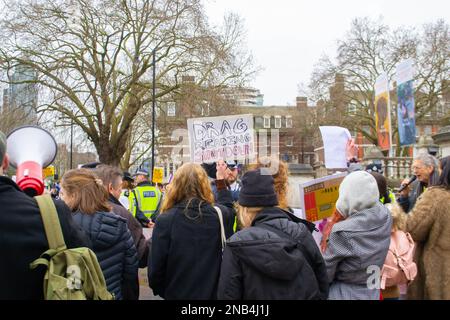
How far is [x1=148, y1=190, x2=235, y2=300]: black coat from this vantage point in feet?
12.1

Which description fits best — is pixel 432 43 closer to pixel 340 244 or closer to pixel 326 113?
pixel 326 113

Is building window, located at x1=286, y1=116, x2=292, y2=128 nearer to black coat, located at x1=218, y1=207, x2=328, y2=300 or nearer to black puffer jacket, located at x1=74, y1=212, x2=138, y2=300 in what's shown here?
black puffer jacket, located at x1=74, y1=212, x2=138, y2=300

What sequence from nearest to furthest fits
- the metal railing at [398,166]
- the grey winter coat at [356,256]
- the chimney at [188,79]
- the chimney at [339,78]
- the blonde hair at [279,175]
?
the grey winter coat at [356,256] → the blonde hair at [279,175] → the metal railing at [398,166] → the chimney at [188,79] → the chimney at [339,78]

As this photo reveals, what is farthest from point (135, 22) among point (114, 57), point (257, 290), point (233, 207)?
point (257, 290)

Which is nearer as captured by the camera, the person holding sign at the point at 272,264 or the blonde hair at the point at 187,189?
the person holding sign at the point at 272,264

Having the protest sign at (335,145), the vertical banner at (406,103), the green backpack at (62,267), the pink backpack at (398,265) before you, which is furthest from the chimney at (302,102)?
the green backpack at (62,267)

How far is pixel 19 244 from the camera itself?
2230 millimetres

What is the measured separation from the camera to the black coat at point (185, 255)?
370 centimetres

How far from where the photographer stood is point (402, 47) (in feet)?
129

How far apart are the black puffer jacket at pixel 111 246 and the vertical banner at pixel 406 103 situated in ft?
16.4

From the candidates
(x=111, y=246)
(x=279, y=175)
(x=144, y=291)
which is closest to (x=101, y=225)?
(x=111, y=246)

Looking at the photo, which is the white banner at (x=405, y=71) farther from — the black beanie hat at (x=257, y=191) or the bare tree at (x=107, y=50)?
the bare tree at (x=107, y=50)

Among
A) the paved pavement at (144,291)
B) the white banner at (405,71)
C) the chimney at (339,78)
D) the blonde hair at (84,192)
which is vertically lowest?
the paved pavement at (144,291)

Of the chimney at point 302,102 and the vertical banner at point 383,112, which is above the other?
the chimney at point 302,102
